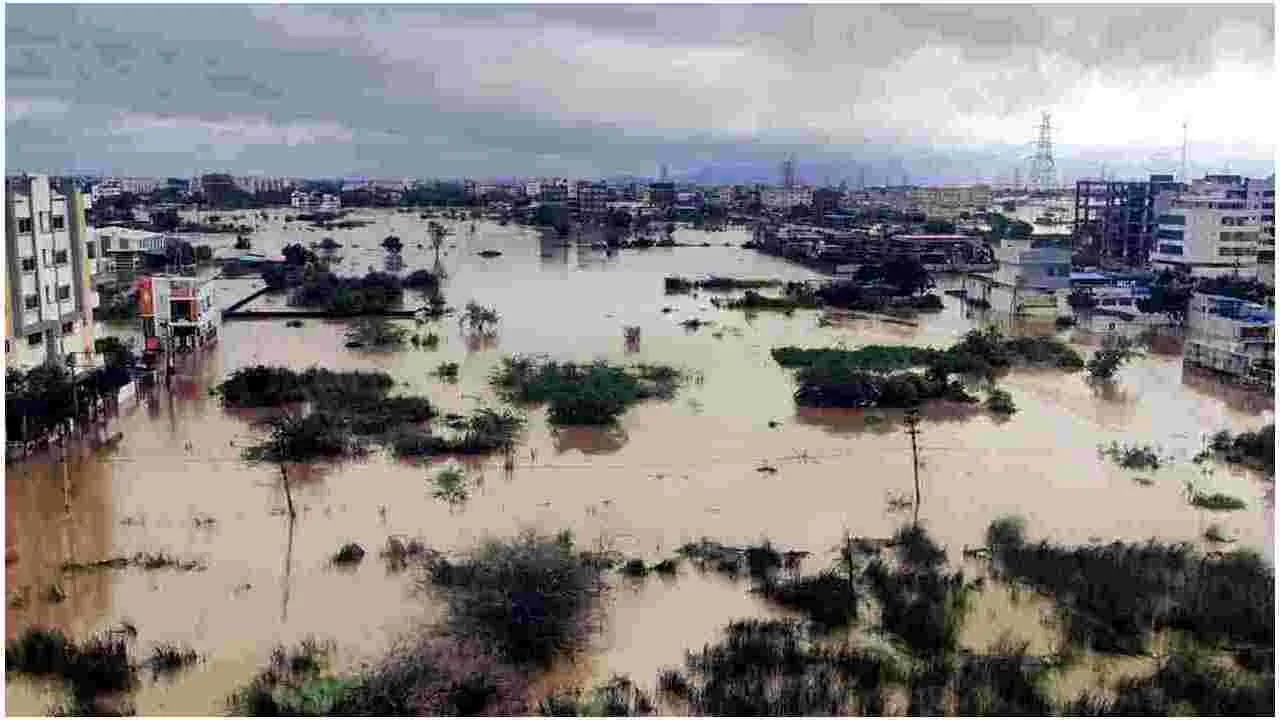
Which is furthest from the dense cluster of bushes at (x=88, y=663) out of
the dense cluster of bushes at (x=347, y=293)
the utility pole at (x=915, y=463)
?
the dense cluster of bushes at (x=347, y=293)

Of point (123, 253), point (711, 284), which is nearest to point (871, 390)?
point (711, 284)

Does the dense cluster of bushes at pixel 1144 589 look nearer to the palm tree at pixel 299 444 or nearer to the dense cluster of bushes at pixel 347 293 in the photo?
the palm tree at pixel 299 444

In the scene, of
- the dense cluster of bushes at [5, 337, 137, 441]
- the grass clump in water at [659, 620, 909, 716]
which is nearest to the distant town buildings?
the dense cluster of bushes at [5, 337, 137, 441]

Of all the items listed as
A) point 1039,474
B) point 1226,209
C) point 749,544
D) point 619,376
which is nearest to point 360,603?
point 749,544

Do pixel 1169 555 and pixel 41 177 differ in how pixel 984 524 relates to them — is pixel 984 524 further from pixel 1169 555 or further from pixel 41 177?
pixel 41 177

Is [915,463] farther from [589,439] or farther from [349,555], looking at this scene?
[349,555]

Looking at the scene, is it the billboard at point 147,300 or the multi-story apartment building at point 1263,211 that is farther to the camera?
the multi-story apartment building at point 1263,211
